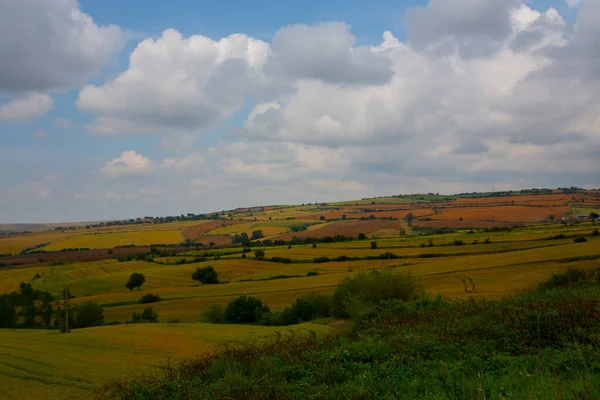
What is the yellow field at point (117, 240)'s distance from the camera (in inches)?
4953

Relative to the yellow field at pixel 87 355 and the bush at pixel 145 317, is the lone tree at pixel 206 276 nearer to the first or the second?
the bush at pixel 145 317

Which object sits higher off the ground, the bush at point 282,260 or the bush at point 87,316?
the bush at point 282,260

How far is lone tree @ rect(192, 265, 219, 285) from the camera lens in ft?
226

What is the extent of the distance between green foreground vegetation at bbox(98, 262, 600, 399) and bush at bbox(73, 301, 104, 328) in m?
36.7

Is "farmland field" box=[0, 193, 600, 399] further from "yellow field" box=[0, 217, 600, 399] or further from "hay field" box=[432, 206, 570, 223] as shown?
"hay field" box=[432, 206, 570, 223]

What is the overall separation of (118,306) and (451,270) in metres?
40.5

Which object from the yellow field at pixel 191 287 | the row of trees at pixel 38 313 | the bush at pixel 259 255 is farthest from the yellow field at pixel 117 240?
the row of trees at pixel 38 313

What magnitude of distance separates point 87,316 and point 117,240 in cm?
9550

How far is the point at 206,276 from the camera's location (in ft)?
228

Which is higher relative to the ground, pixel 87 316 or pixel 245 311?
pixel 245 311

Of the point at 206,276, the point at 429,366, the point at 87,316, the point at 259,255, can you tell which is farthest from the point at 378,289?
the point at 259,255

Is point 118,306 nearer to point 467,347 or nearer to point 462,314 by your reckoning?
point 462,314

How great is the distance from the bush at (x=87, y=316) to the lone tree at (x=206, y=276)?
23610 mm

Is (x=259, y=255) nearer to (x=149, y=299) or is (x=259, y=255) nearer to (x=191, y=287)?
(x=191, y=287)
